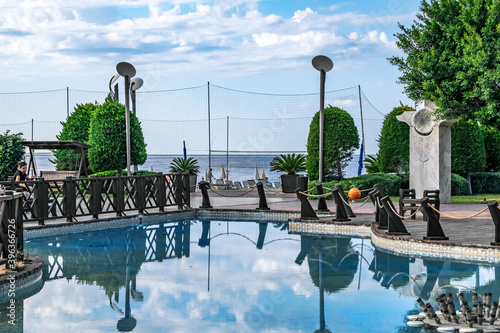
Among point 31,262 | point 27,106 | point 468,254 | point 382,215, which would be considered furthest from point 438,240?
point 27,106

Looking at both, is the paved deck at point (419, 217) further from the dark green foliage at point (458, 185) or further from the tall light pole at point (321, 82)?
the dark green foliage at point (458, 185)

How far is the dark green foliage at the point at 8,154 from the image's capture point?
1967 centimetres

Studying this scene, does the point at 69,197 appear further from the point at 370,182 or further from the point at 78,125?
the point at 78,125

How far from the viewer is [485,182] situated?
71.5ft

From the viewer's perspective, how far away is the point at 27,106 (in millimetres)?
27719

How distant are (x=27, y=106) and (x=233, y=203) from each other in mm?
13779

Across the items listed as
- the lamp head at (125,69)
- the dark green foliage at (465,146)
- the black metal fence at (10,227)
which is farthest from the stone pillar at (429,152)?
the black metal fence at (10,227)

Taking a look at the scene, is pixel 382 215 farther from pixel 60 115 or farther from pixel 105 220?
pixel 60 115

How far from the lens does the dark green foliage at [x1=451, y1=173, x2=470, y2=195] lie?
20.1m

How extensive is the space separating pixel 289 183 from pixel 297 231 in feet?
26.4

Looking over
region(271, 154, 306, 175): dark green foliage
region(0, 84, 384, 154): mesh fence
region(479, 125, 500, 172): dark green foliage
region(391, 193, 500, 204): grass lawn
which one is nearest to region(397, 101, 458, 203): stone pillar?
region(391, 193, 500, 204): grass lawn

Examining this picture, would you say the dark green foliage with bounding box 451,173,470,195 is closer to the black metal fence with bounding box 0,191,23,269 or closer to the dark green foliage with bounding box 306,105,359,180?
the dark green foliage with bounding box 306,105,359,180

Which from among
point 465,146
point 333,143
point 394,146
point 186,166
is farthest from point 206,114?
point 465,146

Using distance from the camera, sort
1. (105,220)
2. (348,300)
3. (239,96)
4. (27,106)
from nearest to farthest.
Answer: (348,300) < (105,220) < (239,96) < (27,106)
